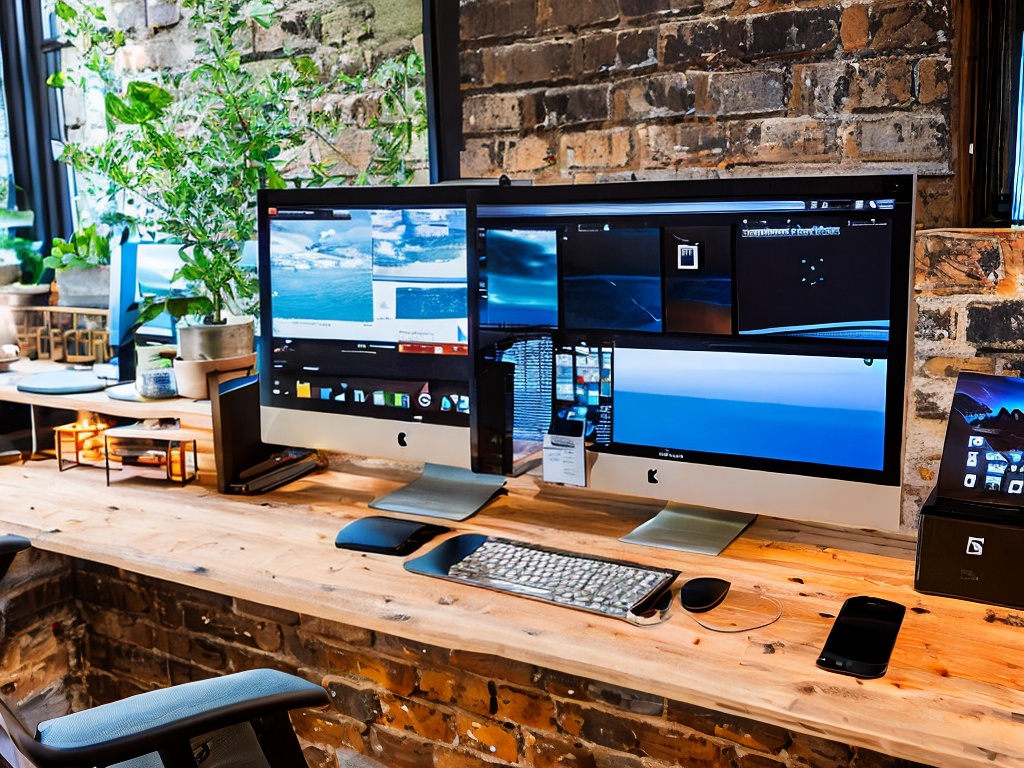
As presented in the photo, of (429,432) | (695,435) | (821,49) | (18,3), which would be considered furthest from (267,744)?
(18,3)

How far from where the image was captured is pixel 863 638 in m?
1.30

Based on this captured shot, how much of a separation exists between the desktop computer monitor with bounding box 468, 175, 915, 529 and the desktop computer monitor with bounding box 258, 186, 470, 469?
7cm

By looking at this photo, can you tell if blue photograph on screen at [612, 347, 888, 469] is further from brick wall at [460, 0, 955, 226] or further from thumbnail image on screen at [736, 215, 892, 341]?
brick wall at [460, 0, 955, 226]

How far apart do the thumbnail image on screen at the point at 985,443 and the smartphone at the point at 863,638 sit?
0.21 metres

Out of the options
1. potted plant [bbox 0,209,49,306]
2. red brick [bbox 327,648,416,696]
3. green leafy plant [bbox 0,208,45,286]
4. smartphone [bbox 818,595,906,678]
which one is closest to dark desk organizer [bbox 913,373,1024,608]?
smartphone [bbox 818,595,906,678]

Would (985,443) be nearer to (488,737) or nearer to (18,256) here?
(488,737)

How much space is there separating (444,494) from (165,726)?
2.92ft

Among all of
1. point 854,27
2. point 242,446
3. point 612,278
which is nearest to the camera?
point 612,278

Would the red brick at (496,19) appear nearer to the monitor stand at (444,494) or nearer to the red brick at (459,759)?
the monitor stand at (444,494)

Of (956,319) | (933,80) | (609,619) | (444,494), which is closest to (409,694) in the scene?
(444,494)

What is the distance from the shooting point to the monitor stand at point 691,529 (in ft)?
5.44

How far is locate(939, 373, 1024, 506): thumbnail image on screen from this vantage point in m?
1.41

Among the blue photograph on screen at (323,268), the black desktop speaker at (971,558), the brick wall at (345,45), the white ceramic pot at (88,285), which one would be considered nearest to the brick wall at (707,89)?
the brick wall at (345,45)

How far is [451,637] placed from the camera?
1358 millimetres
